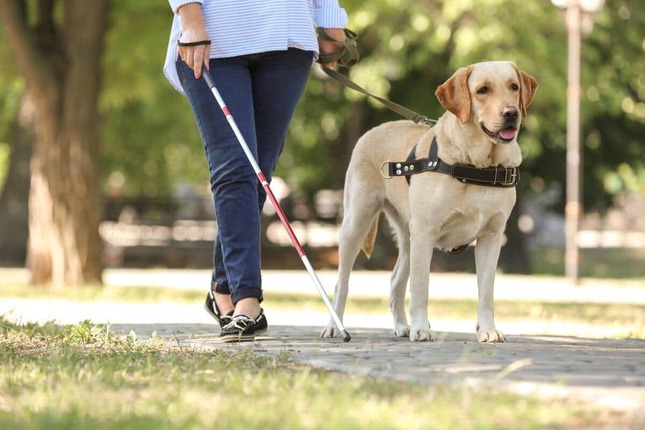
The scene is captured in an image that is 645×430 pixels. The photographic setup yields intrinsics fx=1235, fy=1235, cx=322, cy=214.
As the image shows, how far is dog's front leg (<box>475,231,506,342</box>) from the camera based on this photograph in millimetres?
6594

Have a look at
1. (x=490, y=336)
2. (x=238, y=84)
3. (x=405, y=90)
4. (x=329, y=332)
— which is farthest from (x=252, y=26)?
(x=405, y=90)

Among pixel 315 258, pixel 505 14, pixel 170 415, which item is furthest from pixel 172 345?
pixel 315 258

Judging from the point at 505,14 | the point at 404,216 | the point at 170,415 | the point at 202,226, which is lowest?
the point at 170,415

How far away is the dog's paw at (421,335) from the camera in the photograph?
652 centimetres

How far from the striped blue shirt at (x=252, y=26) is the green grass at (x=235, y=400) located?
1.73 m

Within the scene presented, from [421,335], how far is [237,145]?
54.8 inches

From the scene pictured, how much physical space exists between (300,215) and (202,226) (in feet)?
7.57

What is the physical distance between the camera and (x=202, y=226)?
28.9m

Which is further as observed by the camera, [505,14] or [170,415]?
[505,14]

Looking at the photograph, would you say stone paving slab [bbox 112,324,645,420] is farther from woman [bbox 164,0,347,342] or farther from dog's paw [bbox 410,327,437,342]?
woman [bbox 164,0,347,342]

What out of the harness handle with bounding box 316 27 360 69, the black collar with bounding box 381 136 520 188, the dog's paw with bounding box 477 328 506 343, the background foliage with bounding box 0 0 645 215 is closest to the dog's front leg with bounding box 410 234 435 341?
the dog's paw with bounding box 477 328 506 343

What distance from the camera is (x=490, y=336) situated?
650cm

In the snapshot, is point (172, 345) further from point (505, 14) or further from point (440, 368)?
point (505, 14)

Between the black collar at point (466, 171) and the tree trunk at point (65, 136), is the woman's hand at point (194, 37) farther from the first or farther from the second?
the tree trunk at point (65, 136)
